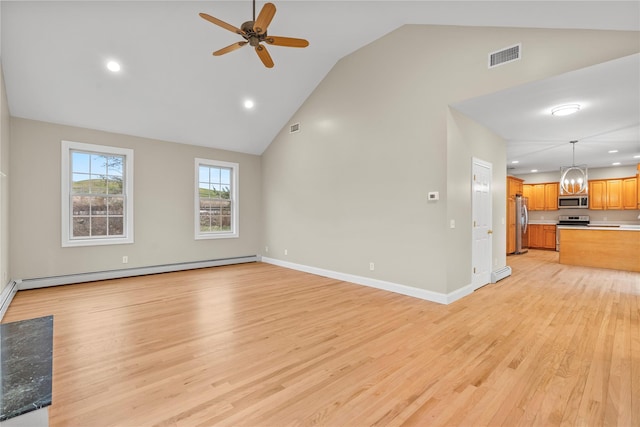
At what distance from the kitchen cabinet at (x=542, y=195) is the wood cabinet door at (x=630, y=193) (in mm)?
1546

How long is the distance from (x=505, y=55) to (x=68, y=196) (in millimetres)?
6908

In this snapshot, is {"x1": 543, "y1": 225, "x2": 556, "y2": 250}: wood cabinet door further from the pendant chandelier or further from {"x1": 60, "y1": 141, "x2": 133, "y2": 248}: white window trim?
{"x1": 60, "y1": 141, "x2": 133, "y2": 248}: white window trim

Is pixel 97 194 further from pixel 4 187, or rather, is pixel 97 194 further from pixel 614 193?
pixel 614 193

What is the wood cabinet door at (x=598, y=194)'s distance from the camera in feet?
28.6

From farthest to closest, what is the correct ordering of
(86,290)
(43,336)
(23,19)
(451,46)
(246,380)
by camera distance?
(86,290), (451,46), (23,19), (246,380), (43,336)

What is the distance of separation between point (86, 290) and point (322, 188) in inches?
169

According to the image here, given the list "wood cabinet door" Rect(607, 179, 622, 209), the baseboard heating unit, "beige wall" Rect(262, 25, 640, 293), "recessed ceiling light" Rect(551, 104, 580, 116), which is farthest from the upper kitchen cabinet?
"recessed ceiling light" Rect(551, 104, 580, 116)

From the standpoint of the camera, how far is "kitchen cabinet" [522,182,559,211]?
31.9 ft

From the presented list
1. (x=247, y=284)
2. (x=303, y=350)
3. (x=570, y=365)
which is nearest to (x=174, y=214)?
(x=247, y=284)

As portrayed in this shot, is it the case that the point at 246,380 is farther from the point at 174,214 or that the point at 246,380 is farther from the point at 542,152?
the point at 542,152

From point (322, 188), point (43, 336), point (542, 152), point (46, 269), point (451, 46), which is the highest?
point (451, 46)

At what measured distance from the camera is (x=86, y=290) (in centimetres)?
476

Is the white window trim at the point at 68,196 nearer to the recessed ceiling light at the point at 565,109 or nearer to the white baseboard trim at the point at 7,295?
the white baseboard trim at the point at 7,295

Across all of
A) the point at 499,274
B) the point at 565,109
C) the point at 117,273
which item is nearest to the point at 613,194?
the point at 499,274
